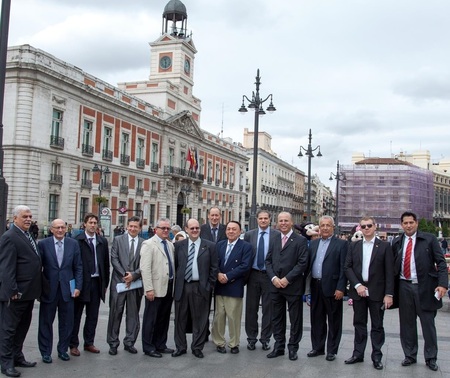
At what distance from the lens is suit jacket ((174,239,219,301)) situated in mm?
7020

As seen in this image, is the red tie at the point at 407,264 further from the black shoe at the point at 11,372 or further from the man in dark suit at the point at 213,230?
the black shoe at the point at 11,372

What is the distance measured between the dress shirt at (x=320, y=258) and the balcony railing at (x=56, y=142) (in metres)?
27.6

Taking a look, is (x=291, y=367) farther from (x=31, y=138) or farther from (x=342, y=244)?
(x=31, y=138)

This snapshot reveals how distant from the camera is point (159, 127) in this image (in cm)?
4550

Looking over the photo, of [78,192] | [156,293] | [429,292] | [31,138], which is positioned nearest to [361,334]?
[429,292]

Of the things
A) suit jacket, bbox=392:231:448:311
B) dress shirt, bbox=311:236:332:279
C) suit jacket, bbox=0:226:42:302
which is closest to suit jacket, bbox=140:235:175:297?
suit jacket, bbox=0:226:42:302

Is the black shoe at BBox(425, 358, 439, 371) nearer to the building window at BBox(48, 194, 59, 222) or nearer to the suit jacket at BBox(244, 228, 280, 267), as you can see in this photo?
the suit jacket at BBox(244, 228, 280, 267)

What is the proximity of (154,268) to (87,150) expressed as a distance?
1178 inches

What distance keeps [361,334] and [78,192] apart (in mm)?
29853

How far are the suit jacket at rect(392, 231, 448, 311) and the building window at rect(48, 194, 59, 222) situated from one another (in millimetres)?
28167

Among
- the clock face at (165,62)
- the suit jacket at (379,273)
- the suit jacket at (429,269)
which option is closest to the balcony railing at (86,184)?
the clock face at (165,62)

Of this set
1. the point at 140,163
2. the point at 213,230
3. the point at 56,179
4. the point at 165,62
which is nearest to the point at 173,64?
the point at 165,62

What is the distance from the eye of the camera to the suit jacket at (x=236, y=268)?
7195mm

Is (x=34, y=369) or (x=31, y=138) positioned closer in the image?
(x=34, y=369)
